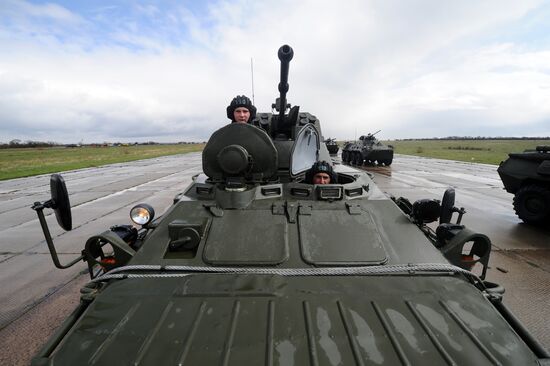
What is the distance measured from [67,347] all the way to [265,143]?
237cm

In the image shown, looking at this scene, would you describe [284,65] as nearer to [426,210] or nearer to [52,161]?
[426,210]

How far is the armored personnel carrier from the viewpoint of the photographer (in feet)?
4.79

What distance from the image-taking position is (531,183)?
7469 millimetres

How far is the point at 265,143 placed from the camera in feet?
10.8

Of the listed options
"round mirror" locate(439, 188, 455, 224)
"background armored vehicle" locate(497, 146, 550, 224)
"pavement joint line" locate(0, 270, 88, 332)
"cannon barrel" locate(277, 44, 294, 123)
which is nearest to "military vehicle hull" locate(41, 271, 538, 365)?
"round mirror" locate(439, 188, 455, 224)

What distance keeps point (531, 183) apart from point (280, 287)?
8.44m

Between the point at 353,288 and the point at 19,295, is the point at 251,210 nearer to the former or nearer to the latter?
the point at 353,288

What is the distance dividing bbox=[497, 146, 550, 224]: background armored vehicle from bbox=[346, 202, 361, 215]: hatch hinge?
6667 mm

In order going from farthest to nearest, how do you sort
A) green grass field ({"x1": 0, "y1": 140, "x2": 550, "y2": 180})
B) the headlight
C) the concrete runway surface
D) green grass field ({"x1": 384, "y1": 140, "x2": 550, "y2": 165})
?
green grass field ({"x1": 384, "y1": 140, "x2": 550, "y2": 165}) → green grass field ({"x1": 0, "y1": 140, "x2": 550, "y2": 180}) → the concrete runway surface → the headlight

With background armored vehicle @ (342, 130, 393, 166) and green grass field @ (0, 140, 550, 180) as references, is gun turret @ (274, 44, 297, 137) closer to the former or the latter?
background armored vehicle @ (342, 130, 393, 166)

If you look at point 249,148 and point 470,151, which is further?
point 470,151

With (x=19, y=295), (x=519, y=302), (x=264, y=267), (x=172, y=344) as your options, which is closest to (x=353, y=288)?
(x=264, y=267)

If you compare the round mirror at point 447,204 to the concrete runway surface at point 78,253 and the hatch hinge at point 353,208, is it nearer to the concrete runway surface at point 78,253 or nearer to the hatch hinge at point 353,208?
the hatch hinge at point 353,208

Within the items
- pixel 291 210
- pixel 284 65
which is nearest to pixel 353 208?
pixel 291 210
